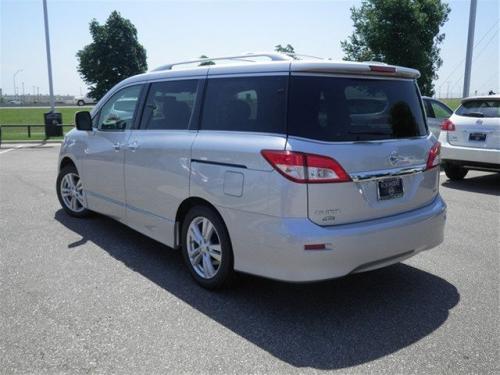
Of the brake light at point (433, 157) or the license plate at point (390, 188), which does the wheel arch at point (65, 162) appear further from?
the brake light at point (433, 157)

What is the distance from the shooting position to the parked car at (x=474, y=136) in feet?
28.3

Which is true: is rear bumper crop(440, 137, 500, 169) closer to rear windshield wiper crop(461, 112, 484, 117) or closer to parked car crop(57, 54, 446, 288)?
rear windshield wiper crop(461, 112, 484, 117)

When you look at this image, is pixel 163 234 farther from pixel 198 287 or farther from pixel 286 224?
pixel 286 224

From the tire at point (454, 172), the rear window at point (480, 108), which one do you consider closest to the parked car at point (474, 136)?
the rear window at point (480, 108)

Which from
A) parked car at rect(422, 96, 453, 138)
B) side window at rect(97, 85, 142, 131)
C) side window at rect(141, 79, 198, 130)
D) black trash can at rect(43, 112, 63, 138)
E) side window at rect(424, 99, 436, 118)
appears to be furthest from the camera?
black trash can at rect(43, 112, 63, 138)

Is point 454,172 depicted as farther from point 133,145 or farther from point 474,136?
point 133,145

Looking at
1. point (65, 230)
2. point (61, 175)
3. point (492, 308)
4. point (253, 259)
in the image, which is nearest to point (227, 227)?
point (253, 259)

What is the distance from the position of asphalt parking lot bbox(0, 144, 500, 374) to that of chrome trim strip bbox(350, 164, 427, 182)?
1.06 metres

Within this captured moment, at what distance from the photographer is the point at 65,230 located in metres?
6.07

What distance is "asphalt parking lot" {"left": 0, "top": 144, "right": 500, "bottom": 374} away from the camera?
10.2 ft

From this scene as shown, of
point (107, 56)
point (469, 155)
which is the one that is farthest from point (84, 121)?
point (107, 56)

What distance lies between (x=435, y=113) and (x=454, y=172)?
10.2 feet

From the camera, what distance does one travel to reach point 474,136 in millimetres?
8883

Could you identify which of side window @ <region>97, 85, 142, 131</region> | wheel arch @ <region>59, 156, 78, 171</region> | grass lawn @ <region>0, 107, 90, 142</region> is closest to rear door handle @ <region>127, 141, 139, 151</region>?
side window @ <region>97, 85, 142, 131</region>
